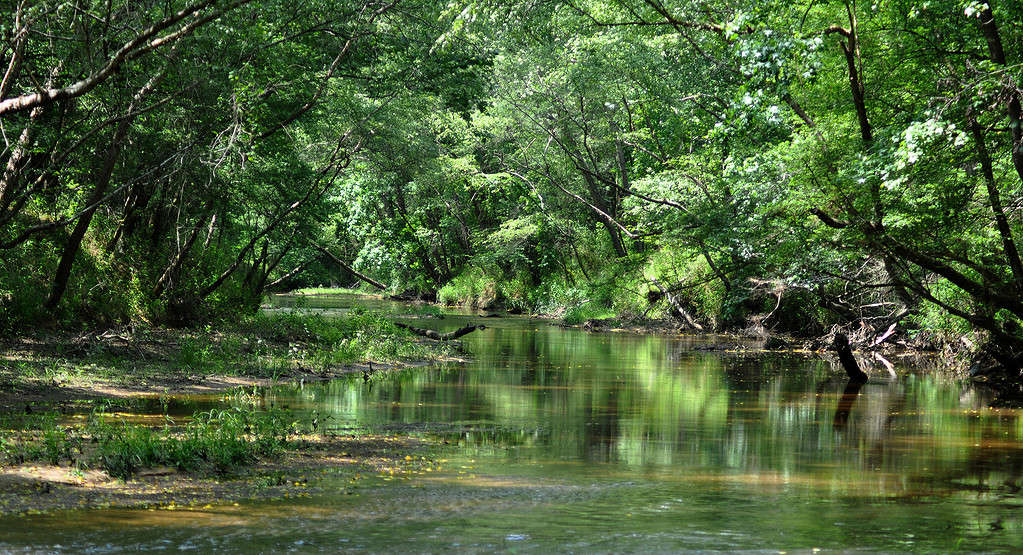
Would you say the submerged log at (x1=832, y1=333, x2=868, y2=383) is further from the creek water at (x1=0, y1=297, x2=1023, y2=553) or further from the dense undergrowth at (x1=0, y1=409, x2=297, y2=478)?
the dense undergrowth at (x1=0, y1=409, x2=297, y2=478)

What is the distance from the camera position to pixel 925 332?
70.7ft

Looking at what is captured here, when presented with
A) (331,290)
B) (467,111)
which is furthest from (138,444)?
(331,290)

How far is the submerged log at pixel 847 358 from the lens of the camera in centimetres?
1741

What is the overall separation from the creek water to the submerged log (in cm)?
53

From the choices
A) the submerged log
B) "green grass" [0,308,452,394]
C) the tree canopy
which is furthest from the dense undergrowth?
the submerged log

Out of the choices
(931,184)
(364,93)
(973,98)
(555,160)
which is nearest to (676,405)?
(931,184)

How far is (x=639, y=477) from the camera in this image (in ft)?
28.2

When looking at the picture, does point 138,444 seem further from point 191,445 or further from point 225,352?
point 225,352

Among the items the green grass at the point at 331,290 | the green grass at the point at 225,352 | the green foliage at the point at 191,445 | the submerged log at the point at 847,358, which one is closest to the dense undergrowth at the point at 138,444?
the green foliage at the point at 191,445

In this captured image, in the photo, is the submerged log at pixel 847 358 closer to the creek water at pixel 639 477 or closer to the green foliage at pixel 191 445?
the creek water at pixel 639 477

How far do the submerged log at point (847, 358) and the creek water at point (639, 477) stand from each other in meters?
0.53

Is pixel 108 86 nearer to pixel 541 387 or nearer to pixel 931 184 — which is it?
pixel 541 387

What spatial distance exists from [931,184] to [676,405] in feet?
Answer: 16.3

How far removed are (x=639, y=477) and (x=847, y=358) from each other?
34.5 ft
